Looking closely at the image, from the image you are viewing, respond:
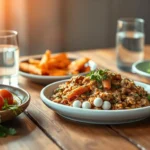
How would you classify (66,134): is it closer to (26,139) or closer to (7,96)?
(26,139)

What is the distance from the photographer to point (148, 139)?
1189 mm

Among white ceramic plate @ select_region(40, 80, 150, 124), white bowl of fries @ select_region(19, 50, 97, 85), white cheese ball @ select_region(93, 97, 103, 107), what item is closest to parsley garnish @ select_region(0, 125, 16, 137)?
white ceramic plate @ select_region(40, 80, 150, 124)

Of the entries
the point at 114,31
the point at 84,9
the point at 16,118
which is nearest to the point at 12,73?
the point at 16,118

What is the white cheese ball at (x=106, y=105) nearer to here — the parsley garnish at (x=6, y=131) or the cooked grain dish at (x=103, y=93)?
the cooked grain dish at (x=103, y=93)

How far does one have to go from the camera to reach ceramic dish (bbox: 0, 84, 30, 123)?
1.24 m

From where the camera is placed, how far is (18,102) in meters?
1.39

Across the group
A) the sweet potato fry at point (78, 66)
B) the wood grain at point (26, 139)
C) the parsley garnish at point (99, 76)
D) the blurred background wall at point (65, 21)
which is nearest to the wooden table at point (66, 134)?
the wood grain at point (26, 139)

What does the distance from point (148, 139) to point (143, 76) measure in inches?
21.6

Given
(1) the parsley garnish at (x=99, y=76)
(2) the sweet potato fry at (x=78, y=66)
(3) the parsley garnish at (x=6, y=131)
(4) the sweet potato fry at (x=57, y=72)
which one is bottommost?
(3) the parsley garnish at (x=6, y=131)

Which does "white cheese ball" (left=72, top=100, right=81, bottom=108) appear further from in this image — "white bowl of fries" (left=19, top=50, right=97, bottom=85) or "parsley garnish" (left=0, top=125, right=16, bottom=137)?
"white bowl of fries" (left=19, top=50, right=97, bottom=85)

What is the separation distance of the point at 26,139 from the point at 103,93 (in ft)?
0.90

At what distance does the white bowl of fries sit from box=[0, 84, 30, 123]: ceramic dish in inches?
9.0

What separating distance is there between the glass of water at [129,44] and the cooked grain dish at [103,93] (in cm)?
62

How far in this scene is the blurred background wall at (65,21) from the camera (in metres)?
3.29
